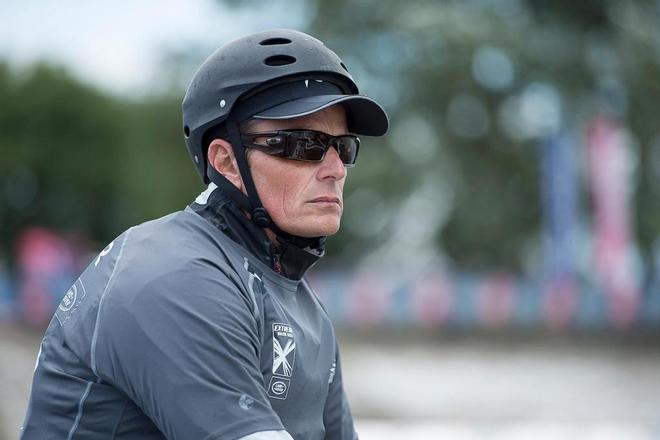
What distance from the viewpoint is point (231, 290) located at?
216 centimetres

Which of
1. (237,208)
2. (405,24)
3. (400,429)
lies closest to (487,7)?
(405,24)

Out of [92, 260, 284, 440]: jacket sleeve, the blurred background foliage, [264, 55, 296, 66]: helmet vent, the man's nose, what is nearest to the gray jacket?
[92, 260, 284, 440]: jacket sleeve

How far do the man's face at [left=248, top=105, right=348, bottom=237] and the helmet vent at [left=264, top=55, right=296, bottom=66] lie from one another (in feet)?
0.50

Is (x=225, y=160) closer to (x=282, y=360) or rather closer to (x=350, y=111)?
(x=350, y=111)

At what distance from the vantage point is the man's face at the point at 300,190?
2.56 meters

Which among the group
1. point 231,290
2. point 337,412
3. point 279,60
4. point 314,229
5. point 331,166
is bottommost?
point 337,412

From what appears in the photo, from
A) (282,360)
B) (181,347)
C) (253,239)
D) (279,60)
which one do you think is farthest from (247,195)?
(181,347)

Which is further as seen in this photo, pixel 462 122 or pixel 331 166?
pixel 462 122

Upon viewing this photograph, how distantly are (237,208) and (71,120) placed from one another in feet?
158

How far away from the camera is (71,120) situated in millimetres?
48812

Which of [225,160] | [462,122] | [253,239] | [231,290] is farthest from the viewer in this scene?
[462,122]

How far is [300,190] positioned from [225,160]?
0.22 m

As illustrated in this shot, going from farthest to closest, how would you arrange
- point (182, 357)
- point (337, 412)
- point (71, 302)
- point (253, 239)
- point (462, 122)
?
point (462, 122)
point (337, 412)
point (253, 239)
point (71, 302)
point (182, 357)

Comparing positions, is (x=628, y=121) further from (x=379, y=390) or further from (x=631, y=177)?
(x=379, y=390)
